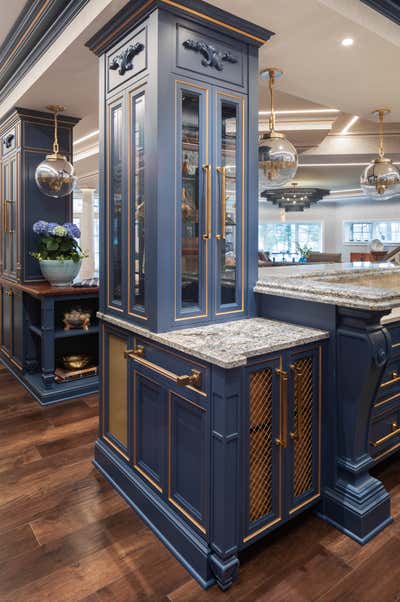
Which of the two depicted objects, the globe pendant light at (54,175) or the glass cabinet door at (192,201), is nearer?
the glass cabinet door at (192,201)

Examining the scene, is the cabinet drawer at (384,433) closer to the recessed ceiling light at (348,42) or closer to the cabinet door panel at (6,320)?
the recessed ceiling light at (348,42)

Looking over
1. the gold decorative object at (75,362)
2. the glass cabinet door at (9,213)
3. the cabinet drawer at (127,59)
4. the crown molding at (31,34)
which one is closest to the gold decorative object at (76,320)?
the gold decorative object at (75,362)

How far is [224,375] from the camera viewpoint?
5.09ft

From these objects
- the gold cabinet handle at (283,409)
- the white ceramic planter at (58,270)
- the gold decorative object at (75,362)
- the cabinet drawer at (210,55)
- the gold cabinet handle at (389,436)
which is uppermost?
the cabinet drawer at (210,55)

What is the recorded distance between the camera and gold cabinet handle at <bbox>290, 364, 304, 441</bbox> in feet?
6.02

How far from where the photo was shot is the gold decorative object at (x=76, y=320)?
3764 millimetres

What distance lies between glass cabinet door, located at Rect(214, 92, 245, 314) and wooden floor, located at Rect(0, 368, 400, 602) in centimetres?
109

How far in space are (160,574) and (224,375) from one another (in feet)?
2.81

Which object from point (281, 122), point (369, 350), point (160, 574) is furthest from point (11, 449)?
point (281, 122)

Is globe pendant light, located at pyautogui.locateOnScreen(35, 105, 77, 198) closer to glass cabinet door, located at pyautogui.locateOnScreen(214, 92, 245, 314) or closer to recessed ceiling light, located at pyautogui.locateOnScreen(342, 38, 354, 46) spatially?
glass cabinet door, located at pyautogui.locateOnScreen(214, 92, 245, 314)

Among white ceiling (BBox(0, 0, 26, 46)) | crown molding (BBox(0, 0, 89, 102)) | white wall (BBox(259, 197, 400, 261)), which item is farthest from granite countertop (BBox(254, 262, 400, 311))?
white wall (BBox(259, 197, 400, 261))

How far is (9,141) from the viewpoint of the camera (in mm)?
4094

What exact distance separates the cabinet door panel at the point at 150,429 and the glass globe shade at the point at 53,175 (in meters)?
2.14

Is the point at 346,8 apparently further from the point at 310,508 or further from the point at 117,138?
the point at 310,508
